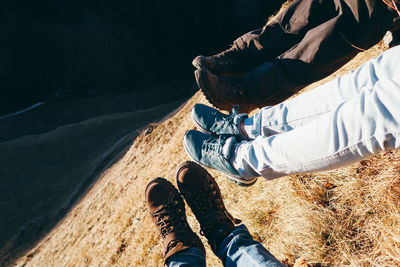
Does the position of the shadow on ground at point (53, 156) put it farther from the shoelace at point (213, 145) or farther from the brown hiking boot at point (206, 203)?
the shoelace at point (213, 145)

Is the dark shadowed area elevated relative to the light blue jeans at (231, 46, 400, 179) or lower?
elevated

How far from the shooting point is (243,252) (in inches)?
56.1

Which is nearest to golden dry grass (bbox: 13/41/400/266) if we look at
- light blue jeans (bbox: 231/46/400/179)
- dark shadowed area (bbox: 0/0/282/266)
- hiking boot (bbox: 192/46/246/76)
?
light blue jeans (bbox: 231/46/400/179)

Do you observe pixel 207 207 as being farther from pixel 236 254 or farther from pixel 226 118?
pixel 226 118

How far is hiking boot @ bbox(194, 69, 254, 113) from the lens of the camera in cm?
212

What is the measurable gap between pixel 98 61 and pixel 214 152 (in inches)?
643

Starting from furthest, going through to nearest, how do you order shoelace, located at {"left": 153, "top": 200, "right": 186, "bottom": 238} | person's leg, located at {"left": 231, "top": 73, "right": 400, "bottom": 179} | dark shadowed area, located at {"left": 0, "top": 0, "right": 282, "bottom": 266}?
dark shadowed area, located at {"left": 0, "top": 0, "right": 282, "bottom": 266} < shoelace, located at {"left": 153, "top": 200, "right": 186, "bottom": 238} < person's leg, located at {"left": 231, "top": 73, "right": 400, "bottom": 179}

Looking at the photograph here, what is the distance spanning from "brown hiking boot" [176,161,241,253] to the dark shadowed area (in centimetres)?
890

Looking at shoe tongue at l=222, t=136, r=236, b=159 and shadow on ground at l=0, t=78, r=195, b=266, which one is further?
shadow on ground at l=0, t=78, r=195, b=266

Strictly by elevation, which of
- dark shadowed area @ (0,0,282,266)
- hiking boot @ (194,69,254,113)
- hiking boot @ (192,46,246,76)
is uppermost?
dark shadowed area @ (0,0,282,266)

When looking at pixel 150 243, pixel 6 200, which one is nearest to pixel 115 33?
pixel 6 200

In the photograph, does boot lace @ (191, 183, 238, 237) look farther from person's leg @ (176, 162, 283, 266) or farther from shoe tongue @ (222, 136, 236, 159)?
shoe tongue @ (222, 136, 236, 159)

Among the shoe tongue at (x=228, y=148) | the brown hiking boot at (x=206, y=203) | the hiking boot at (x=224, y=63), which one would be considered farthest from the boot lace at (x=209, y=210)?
the hiking boot at (x=224, y=63)

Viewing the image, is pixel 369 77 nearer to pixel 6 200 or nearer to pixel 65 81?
pixel 6 200
